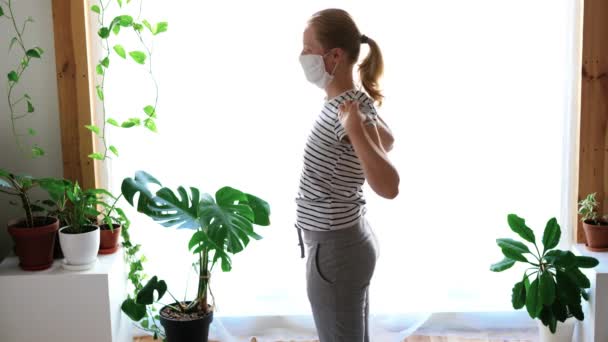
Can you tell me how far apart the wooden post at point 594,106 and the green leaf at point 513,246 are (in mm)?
344

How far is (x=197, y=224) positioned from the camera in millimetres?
2506

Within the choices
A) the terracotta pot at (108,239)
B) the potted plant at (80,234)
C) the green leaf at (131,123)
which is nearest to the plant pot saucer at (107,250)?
the terracotta pot at (108,239)

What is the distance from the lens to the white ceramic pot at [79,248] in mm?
2508

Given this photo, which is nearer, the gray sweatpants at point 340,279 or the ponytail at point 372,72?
the gray sweatpants at point 340,279

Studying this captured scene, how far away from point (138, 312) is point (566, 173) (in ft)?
6.03

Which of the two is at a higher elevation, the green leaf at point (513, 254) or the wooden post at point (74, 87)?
the wooden post at point (74, 87)

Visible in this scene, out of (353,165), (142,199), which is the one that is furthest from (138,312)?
(353,165)

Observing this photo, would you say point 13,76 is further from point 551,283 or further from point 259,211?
point 551,283

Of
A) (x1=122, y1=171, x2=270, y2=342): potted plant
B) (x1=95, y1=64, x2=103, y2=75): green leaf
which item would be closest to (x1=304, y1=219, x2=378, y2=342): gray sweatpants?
(x1=122, y1=171, x2=270, y2=342): potted plant

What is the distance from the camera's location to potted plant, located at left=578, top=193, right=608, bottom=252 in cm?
277

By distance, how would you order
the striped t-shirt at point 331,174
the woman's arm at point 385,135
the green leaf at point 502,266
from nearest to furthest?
the striped t-shirt at point 331,174 < the woman's arm at point 385,135 < the green leaf at point 502,266

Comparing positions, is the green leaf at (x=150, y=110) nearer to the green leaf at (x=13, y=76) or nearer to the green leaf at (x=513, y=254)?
the green leaf at (x=13, y=76)

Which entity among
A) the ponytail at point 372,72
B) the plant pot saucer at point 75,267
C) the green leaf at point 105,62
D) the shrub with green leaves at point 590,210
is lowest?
the plant pot saucer at point 75,267

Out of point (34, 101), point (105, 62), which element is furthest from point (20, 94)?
point (105, 62)
